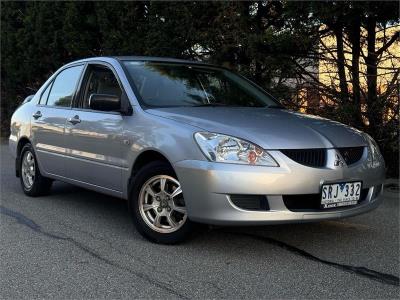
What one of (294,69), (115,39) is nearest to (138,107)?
(294,69)

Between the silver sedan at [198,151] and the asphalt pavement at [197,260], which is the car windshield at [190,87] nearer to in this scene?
the silver sedan at [198,151]

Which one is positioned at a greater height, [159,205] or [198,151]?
[198,151]

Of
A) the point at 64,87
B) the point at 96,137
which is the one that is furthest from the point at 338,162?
the point at 64,87

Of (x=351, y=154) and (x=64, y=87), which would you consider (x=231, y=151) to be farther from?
(x=64, y=87)

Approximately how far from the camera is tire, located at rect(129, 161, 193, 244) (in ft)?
14.6

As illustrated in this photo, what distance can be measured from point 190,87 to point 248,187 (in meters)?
1.62

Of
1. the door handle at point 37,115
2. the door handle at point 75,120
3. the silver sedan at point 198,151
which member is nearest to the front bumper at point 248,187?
the silver sedan at point 198,151

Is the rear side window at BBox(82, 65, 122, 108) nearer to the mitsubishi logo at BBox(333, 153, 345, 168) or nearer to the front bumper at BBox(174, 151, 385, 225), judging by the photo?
the front bumper at BBox(174, 151, 385, 225)

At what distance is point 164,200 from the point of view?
454cm

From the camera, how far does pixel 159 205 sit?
4582 mm

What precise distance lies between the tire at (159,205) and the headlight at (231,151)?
43 cm

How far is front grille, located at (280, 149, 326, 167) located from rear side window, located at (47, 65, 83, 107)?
2804 mm

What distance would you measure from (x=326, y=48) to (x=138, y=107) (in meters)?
3.99

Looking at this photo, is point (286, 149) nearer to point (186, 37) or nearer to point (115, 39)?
point (186, 37)
